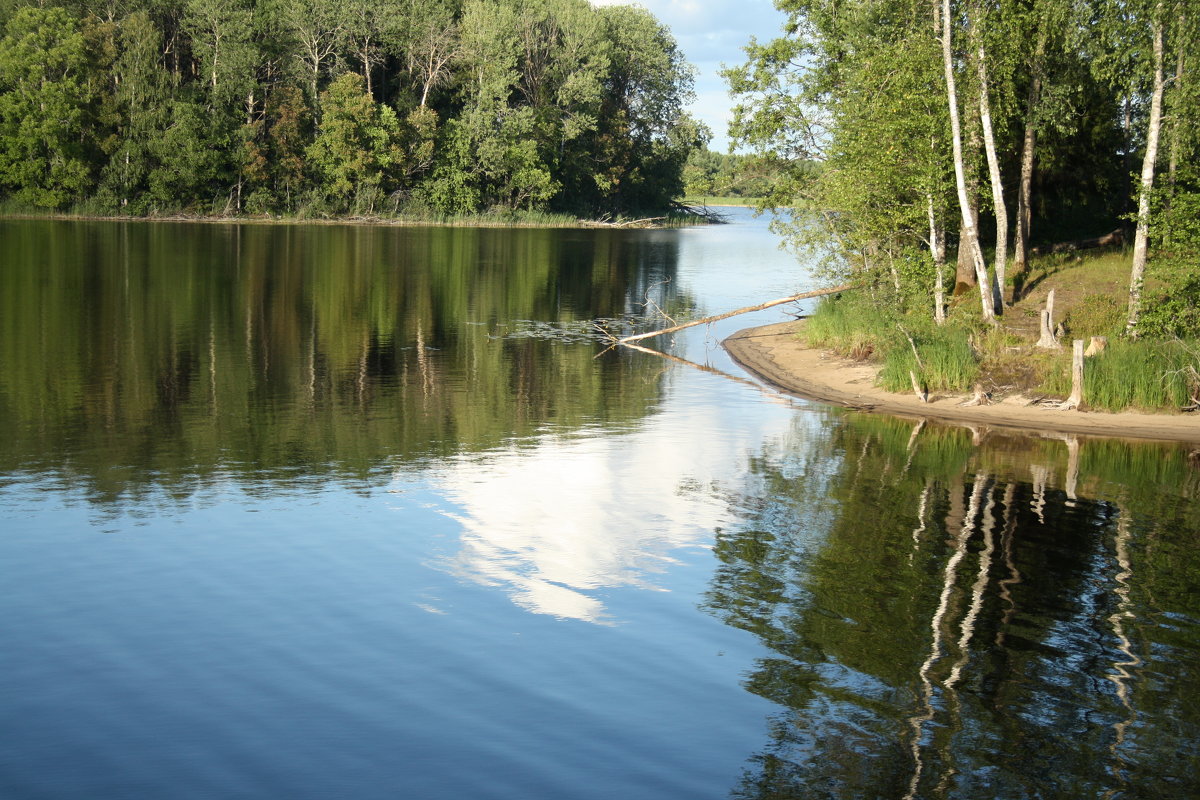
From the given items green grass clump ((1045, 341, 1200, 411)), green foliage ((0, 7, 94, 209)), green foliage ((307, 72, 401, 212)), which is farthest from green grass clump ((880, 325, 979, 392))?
green foliage ((0, 7, 94, 209))

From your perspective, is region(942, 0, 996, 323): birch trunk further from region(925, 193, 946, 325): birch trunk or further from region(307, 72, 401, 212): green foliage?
region(307, 72, 401, 212): green foliage

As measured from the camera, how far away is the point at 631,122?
11731 centimetres

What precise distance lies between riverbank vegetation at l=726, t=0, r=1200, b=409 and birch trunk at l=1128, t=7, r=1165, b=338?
44mm

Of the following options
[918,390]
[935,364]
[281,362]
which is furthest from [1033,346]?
[281,362]

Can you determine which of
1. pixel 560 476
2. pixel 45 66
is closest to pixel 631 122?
pixel 45 66

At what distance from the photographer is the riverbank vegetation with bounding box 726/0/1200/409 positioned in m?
24.4

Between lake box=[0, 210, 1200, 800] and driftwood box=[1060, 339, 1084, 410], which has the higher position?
driftwood box=[1060, 339, 1084, 410]

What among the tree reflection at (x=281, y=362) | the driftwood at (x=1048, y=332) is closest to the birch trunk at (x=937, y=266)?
the driftwood at (x=1048, y=332)

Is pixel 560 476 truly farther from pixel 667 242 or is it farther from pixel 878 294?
pixel 667 242

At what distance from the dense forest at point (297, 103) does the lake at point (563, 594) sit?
2496 inches

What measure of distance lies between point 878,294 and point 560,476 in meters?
15.3

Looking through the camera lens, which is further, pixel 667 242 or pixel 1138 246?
pixel 667 242

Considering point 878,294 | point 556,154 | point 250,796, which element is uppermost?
point 556,154

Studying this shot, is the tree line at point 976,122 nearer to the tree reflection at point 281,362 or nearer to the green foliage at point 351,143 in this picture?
the tree reflection at point 281,362
